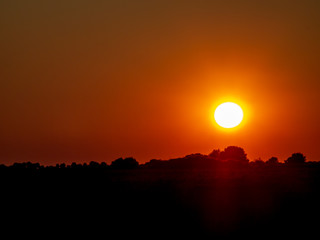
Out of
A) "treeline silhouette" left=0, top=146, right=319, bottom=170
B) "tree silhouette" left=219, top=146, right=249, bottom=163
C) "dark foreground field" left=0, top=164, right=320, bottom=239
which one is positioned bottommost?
"dark foreground field" left=0, top=164, right=320, bottom=239

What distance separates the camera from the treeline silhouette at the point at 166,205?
4822 centimetres

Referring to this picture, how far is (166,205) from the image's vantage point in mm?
52094

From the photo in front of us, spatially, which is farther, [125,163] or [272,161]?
[272,161]

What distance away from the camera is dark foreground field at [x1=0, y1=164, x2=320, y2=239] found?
158ft

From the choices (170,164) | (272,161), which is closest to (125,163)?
(170,164)

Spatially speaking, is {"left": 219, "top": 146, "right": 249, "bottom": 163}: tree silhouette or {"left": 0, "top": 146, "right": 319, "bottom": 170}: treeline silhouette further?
{"left": 219, "top": 146, "right": 249, "bottom": 163}: tree silhouette

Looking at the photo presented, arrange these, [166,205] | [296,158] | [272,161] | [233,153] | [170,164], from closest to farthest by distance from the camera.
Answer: [166,205] → [170,164] → [272,161] → [296,158] → [233,153]

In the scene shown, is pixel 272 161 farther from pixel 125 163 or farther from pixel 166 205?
pixel 166 205

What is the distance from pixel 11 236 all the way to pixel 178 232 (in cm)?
1352

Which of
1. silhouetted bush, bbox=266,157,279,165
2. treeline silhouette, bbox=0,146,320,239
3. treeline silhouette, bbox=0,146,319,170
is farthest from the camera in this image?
silhouetted bush, bbox=266,157,279,165

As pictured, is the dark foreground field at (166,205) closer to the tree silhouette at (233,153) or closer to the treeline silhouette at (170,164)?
the treeline silhouette at (170,164)

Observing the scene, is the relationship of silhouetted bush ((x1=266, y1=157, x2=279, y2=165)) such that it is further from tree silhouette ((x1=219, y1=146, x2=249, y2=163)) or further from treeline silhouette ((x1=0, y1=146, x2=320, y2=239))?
treeline silhouette ((x1=0, y1=146, x2=320, y2=239))

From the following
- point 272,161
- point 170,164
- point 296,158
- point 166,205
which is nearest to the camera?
point 166,205

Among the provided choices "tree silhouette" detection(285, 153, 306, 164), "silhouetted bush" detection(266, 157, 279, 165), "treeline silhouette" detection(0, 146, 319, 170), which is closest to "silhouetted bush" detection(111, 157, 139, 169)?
"treeline silhouette" detection(0, 146, 319, 170)
